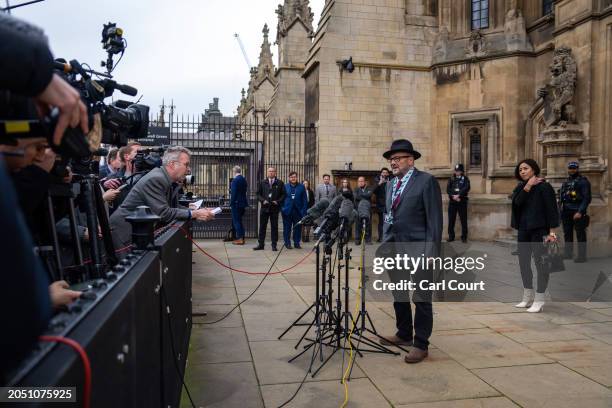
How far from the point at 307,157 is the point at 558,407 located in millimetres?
14219

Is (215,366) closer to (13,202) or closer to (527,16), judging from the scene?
(13,202)

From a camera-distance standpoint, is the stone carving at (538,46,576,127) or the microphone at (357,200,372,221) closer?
the microphone at (357,200,372,221)

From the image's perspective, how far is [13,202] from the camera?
848 mm

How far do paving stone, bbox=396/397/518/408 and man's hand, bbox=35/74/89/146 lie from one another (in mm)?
3206

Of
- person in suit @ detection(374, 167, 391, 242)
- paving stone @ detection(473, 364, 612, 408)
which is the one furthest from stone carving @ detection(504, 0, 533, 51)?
paving stone @ detection(473, 364, 612, 408)

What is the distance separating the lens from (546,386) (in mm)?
4180

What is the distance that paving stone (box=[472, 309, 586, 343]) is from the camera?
5602mm

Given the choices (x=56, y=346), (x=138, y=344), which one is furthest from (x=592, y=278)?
(x=56, y=346)

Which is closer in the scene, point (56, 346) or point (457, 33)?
point (56, 346)

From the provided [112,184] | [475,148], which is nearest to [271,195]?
[475,148]

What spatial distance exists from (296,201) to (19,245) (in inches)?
514

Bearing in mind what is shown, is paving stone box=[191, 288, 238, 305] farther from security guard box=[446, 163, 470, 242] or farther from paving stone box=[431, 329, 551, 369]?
security guard box=[446, 163, 470, 242]

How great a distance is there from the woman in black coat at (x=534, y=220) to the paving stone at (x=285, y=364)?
324cm

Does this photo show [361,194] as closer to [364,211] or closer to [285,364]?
[364,211]
